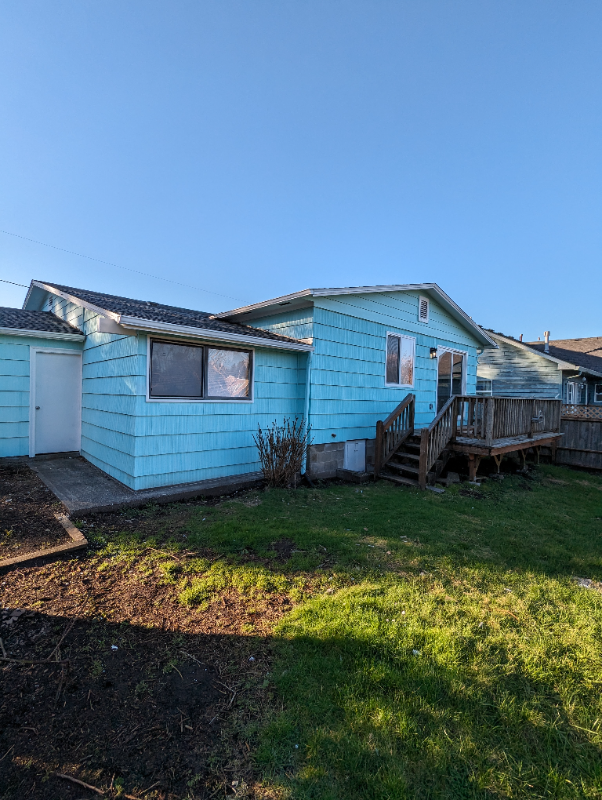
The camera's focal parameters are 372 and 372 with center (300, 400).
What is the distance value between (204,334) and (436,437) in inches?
196

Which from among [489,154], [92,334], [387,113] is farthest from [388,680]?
[489,154]

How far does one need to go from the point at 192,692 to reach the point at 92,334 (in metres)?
7.46

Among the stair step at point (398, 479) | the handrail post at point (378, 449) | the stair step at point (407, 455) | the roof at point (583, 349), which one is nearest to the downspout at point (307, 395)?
the handrail post at point (378, 449)

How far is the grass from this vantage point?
1702 millimetres

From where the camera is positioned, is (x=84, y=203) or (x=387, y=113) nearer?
(x=387, y=113)

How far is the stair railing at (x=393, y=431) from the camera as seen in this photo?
319 inches

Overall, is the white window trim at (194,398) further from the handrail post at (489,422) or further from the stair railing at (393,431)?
the handrail post at (489,422)

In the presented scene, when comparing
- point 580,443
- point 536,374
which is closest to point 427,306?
point 580,443

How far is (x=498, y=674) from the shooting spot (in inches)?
89.9

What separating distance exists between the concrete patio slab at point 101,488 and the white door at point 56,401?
779mm

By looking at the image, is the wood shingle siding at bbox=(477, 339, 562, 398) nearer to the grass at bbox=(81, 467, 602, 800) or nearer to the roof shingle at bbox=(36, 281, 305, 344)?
the grass at bbox=(81, 467, 602, 800)

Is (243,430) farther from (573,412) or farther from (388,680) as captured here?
(573,412)

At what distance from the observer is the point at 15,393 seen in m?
7.88

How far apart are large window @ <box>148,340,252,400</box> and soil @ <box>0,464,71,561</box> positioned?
82.8 inches
